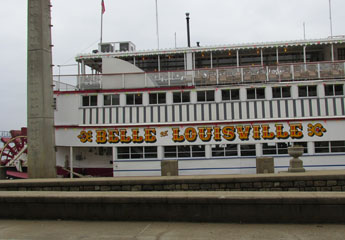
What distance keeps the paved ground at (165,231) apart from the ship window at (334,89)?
12632 millimetres

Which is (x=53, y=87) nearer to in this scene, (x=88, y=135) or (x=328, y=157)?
(x=88, y=135)

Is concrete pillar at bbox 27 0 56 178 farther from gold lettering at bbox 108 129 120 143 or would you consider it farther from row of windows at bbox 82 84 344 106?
gold lettering at bbox 108 129 120 143

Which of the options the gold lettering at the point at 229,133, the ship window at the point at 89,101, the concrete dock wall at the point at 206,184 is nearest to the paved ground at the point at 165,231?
the concrete dock wall at the point at 206,184

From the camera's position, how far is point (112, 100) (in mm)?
17906

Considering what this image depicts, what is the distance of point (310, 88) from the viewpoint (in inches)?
672

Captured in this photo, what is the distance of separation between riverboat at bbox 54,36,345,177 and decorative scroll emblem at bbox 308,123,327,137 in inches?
2.0

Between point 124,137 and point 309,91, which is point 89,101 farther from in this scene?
point 309,91

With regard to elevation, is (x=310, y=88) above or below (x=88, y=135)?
above

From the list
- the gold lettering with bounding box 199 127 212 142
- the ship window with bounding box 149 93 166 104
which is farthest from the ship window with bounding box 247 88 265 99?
the ship window with bounding box 149 93 166 104

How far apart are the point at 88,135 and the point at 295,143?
1084 centimetres

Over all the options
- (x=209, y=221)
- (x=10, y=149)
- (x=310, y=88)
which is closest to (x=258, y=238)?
(x=209, y=221)

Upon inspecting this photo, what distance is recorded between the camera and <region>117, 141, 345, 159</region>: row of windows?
16.6m

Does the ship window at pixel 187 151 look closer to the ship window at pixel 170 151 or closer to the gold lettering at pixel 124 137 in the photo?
the ship window at pixel 170 151

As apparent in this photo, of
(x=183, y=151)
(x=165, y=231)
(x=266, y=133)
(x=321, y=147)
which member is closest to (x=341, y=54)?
(x=321, y=147)
